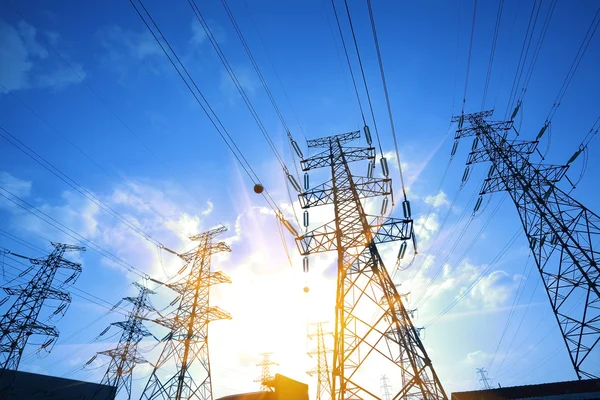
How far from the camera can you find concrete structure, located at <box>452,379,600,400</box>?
537 inches

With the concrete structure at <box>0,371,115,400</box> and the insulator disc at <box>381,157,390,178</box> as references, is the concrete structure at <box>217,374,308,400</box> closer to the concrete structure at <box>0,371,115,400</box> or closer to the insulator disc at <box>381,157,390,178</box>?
the insulator disc at <box>381,157,390,178</box>

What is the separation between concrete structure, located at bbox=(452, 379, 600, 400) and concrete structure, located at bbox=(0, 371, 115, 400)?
3207 centimetres

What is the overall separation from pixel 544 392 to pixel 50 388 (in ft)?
129

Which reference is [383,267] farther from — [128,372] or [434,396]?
[128,372]

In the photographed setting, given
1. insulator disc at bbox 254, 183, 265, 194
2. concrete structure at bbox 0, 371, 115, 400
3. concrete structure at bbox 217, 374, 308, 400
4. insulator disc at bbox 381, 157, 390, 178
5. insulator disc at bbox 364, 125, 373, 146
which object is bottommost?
concrete structure at bbox 0, 371, 115, 400

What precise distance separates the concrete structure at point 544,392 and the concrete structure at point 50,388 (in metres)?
32.1

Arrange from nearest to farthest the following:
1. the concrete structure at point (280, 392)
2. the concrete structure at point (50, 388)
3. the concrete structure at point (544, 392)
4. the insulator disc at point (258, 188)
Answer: the insulator disc at point (258, 188) < the concrete structure at point (280, 392) < the concrete structure at point (544, 392) < the concrete structure at point (50, 388)

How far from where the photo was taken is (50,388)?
956 inches

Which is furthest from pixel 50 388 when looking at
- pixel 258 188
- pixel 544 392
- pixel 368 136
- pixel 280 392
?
pixel 544 392

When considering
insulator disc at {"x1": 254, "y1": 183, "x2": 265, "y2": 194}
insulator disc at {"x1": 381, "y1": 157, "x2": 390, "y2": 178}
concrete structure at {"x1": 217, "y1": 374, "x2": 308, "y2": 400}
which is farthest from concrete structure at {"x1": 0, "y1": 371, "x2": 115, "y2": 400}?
insulator disc at {"x1": 381, "y1": 157, "x2": 390, "y2": 178}

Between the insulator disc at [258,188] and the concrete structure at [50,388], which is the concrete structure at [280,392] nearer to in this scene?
the insulator disc at [258,188]

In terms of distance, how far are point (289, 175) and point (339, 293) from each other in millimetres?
5227

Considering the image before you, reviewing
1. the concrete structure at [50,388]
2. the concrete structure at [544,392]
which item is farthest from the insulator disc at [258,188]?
the concrete structure at [50,388]

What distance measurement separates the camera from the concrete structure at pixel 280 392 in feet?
36.9
